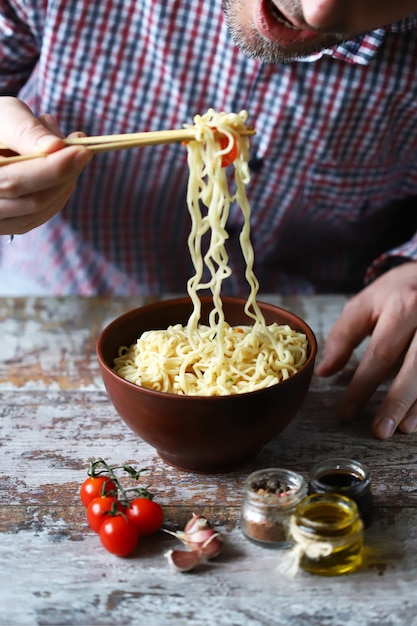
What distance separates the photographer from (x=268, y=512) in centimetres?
145

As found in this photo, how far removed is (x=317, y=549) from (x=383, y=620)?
16 centimetres

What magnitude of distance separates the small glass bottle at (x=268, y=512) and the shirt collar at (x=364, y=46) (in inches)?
50.6

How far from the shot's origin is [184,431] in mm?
1552

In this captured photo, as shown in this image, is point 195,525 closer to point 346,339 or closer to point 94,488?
point 94,488

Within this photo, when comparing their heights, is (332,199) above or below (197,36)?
below

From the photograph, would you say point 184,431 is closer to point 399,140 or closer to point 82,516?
point 82,516

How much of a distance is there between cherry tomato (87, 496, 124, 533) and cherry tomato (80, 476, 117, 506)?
0.13 ft

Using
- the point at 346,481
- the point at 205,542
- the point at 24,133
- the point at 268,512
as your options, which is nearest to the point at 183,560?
the point at 205,542

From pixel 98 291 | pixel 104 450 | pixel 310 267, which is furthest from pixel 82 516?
pixel 310 267

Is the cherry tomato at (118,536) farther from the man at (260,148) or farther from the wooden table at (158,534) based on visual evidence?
the man at (260,148)

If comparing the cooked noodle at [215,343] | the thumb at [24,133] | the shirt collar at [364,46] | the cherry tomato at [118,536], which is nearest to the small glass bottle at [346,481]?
the cooked noodle at [215,343]

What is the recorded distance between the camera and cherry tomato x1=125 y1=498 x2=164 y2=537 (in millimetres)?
1483

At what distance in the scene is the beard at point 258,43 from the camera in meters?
1.93

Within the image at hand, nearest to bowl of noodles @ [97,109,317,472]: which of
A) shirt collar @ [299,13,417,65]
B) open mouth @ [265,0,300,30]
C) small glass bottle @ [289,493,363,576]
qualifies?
small glass bottle @ [289,493,363,576]
